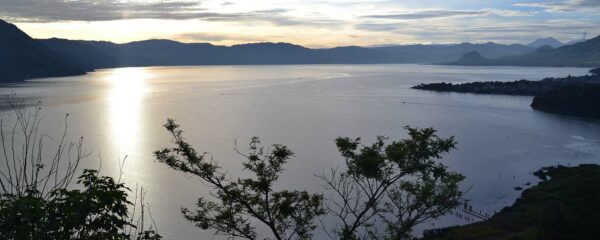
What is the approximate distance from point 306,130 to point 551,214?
2251cm

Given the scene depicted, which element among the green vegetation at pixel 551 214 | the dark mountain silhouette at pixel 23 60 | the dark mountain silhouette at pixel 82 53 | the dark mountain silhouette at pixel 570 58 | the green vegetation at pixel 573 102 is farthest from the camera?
the dark mountain silhouette at pixel 570 58

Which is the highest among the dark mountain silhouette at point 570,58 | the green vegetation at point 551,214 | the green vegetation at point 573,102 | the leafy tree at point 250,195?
the dark mountain silhouette at point 570,58

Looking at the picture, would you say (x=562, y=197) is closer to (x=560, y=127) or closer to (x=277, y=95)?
(x=560, y=127)

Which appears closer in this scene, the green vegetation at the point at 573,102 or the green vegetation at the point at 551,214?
the green vegetation at the point at 551,214

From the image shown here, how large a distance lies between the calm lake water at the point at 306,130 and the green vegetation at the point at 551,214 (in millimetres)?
1095

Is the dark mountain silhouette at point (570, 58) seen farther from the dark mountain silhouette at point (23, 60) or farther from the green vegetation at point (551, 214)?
the green vegetation at point (551, 214)

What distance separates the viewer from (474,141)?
33.5 metres

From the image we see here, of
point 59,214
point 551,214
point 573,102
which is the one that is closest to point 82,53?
point 573,102

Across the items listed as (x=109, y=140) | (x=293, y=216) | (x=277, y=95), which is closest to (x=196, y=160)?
(x=293, y=216)

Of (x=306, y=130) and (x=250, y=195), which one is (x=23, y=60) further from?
(x=250, y=195)

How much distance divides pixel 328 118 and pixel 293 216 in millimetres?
37084

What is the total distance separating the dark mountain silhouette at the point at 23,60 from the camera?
3690 inches

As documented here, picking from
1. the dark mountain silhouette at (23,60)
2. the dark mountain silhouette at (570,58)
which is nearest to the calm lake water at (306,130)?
the dark mountain silhouette at (23,60)

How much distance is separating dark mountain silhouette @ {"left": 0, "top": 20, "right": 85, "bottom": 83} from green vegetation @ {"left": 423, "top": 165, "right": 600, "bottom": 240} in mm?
90312
